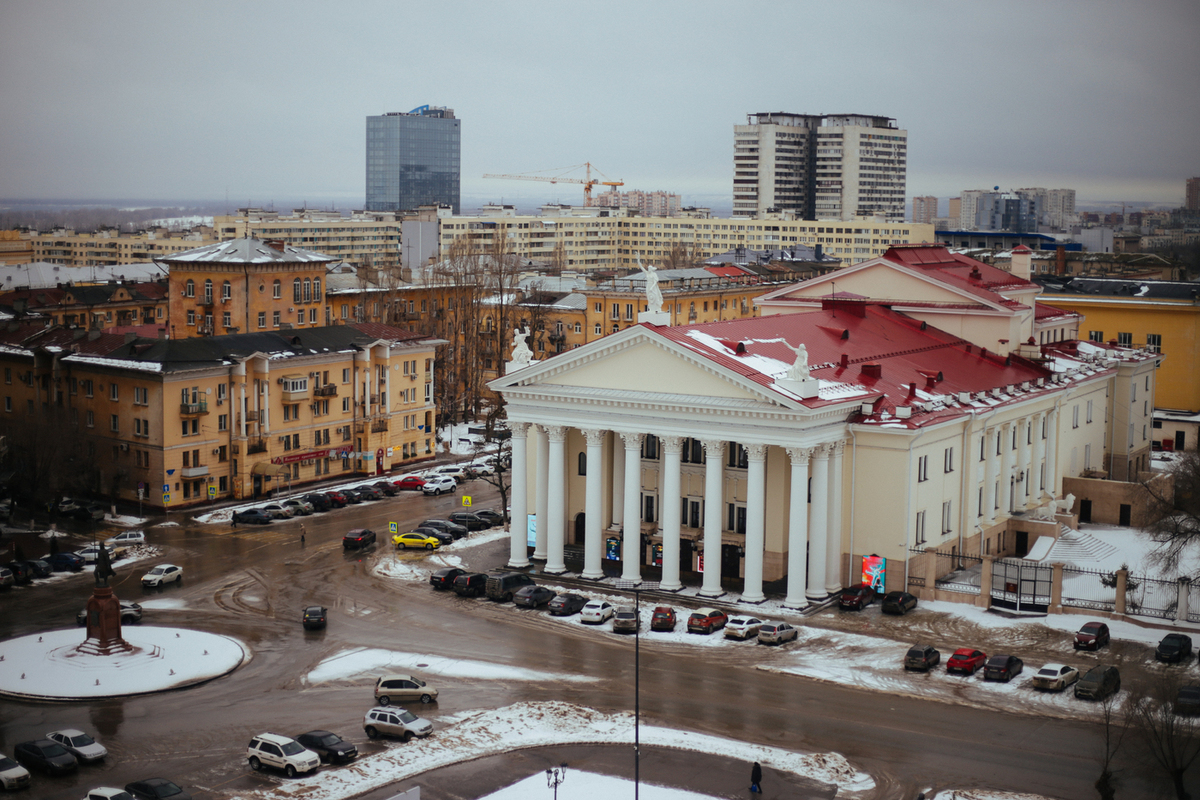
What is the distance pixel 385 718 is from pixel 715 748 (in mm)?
11549

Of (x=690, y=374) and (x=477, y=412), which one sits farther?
(x=477, y=412)

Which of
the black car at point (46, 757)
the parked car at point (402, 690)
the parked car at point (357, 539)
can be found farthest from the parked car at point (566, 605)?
the black car at point (46, 757)

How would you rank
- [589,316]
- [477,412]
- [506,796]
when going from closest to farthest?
[506,796]
[477,412]
[589,316]

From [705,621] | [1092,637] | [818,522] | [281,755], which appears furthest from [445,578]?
[1092,637]

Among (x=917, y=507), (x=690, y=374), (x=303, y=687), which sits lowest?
(x=303, y=687)

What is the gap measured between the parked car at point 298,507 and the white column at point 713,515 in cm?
3138

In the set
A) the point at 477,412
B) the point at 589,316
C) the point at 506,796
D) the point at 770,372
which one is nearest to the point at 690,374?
the point at 770,372

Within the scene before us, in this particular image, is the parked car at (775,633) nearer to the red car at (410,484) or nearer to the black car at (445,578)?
the black car at (445,578)

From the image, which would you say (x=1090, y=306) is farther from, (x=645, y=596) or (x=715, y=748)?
(x=715, y=748)

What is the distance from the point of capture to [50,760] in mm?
44625

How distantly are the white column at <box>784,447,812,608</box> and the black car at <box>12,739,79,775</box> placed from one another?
32.6 metres

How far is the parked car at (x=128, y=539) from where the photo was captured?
78.2 metres

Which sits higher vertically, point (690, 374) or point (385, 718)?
point (690, 374)

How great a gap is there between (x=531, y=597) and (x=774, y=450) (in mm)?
13777
